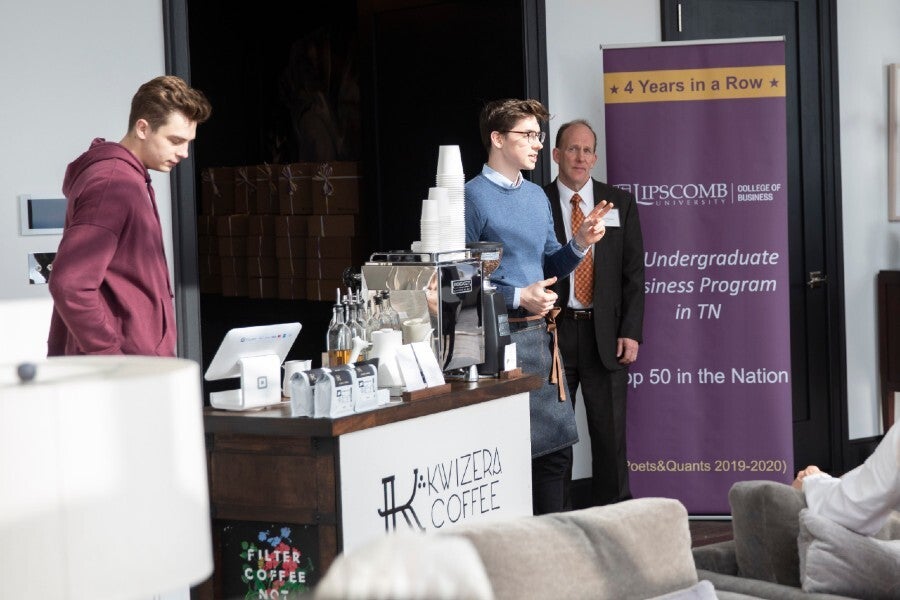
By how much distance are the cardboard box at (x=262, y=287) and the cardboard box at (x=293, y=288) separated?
0.16 metres

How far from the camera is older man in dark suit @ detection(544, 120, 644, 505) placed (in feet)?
17.5

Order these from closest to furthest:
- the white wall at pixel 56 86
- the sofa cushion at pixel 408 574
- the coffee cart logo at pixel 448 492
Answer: the sofa cushion at pixel 408 574, the coffee cart logo at pixel 448 492, the white wall at pixel 56 86

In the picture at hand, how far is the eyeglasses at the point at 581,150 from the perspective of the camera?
5.33 metres

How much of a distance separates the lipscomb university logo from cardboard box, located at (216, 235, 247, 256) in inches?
108

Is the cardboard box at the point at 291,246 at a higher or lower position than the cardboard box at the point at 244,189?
lower

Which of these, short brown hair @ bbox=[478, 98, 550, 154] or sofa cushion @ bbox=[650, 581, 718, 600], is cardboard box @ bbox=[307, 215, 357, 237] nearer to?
short brown hair @ bbox=[478, 98, 550, 154]

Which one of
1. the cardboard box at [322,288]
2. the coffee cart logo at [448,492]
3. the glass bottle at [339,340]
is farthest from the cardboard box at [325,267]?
the glass bottle at [339,340]

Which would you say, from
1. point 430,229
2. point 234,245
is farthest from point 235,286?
point 430,229

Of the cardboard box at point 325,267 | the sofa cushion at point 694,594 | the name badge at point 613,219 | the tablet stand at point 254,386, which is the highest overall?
the name badge at point 613,219

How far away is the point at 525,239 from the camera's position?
4.37 meters

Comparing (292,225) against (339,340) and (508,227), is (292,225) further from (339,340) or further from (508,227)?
(339,340)

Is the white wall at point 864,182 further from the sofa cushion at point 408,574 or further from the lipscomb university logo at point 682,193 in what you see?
the sofa cushion at point 408,574

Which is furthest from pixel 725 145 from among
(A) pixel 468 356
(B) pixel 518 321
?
(A) pixel 468 356

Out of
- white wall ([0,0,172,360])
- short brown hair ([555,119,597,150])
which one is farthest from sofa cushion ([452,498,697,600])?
short brown hair ([555,119,597,150])
